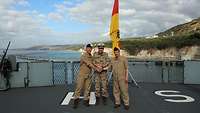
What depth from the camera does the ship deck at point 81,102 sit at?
8906 millimetres

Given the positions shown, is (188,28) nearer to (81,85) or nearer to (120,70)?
(120,70)

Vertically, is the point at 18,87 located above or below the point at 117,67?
below

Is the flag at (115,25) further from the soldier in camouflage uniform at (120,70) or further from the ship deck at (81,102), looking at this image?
the soldier in camouflage uniform at (120,70)

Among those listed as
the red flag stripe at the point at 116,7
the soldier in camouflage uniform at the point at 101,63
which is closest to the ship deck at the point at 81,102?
the soldier in camouflage uniform at the point at 101,63

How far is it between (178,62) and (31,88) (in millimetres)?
6440

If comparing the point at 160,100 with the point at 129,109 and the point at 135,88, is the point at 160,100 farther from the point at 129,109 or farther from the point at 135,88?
the point at 135,88

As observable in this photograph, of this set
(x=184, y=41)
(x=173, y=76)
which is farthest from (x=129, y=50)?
(x=173, y=76)

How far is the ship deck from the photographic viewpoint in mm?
8906

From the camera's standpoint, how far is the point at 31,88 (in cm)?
1333

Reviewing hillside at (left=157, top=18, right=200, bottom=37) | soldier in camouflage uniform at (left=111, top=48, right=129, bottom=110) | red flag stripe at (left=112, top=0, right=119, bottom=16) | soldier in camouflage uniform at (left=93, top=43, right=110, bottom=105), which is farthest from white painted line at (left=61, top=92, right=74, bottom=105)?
hillside at (left=157, top=18, right=200, bottom=37)

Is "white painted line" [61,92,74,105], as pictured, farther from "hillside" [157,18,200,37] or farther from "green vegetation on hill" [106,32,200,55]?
"hillside" [157,18,200,37]

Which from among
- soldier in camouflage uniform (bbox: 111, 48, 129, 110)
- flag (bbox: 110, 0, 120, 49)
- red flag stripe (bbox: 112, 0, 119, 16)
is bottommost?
soldier in camouflage uniform (bbox: 111, 48, 129, 110)

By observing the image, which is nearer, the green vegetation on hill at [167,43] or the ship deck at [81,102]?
the ship deck at [81,102]

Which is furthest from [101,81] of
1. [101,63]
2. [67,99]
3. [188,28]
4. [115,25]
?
[188,28]
